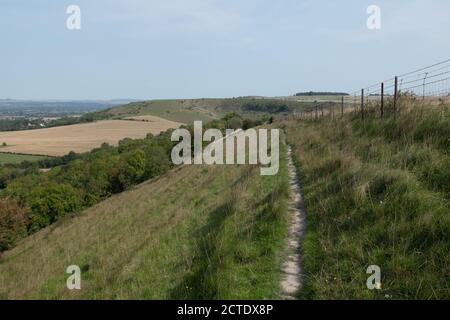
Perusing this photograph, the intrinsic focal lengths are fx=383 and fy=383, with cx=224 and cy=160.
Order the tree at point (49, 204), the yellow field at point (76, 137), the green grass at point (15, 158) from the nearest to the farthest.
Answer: the tree at point (49, 204) → the green grass at point (15, 158) → the yellow field at point (76, 137)

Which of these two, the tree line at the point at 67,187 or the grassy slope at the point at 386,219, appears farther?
the tree line at the point at 67,187

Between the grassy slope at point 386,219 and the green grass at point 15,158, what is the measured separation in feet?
296

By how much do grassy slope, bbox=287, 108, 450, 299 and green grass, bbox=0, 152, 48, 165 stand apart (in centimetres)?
9016

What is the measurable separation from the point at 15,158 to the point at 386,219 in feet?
323

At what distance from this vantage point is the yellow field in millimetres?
97125

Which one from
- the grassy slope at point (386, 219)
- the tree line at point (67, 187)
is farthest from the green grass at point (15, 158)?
the grassy slope at point (386, 219)

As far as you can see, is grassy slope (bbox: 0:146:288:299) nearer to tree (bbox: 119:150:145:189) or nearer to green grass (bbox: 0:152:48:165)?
tree (bbox: 119:150:145:189)

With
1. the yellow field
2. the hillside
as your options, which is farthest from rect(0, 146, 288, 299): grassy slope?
the hillside

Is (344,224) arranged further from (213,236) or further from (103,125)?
(103,125)

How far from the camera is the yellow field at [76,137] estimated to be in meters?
97.1

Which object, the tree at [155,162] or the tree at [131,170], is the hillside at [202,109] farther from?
the tree at [131,170]

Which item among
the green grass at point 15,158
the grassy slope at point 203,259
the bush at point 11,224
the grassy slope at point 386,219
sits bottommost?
the bush at point 11,224
